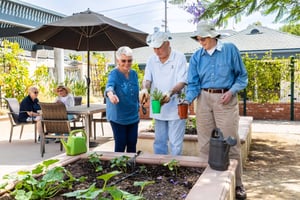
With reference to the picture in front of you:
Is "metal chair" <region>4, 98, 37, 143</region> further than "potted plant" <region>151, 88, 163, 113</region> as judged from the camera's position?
Yes

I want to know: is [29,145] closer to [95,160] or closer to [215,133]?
[95,160]

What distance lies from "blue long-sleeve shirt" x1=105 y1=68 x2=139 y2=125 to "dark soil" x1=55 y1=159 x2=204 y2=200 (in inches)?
24.2

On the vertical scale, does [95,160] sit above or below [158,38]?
below

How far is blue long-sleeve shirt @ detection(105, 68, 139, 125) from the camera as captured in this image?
3.26m

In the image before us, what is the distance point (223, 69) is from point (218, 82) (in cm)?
12

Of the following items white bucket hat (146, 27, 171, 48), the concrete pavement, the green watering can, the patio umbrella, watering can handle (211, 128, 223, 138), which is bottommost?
the concrete pavement

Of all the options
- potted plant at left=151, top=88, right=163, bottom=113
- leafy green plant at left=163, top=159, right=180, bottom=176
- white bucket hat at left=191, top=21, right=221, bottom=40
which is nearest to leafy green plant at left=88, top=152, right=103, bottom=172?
Result: leafy green plant at left=163, top=159, right=180, bottom=176

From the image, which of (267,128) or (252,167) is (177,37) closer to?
(267,128)

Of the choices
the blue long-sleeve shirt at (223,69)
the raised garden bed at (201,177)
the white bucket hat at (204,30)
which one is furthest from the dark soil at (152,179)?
the white bucket hat at (204,30)

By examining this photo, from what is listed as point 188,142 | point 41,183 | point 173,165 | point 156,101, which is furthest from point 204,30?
point 188,142

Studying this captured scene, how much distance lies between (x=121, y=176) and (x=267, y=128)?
20.3 feet

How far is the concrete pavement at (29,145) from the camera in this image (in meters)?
4.59

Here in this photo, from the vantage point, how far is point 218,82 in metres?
2.90

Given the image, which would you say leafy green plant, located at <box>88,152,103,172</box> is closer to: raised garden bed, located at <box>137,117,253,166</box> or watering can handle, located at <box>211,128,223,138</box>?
watering can handle, located at <box>211,128,223,138</box>
